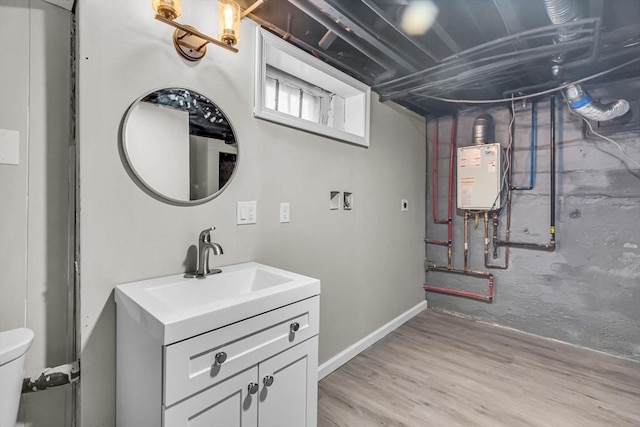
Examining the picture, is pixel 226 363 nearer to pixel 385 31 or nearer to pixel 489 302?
pixel 385 31

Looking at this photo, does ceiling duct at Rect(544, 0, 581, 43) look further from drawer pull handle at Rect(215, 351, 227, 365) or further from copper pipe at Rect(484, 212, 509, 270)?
drawer pull handle at Rect(215, 351, 227, 365)

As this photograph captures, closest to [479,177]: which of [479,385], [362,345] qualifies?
[479,385]

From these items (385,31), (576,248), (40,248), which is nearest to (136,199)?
(40,248)

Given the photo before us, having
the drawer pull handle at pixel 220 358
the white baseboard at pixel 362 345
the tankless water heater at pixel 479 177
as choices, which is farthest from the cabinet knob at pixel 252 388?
the tankless water heater at pixel 479 177

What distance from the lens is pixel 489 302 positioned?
300cm

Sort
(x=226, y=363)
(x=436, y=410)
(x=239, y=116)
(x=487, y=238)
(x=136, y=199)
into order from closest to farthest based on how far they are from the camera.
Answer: (x=226, y=363) < (x=136, y=199) < (x=239, y=116) < (x=436, y=410) < (x=487, y=238)

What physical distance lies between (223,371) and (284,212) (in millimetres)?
996

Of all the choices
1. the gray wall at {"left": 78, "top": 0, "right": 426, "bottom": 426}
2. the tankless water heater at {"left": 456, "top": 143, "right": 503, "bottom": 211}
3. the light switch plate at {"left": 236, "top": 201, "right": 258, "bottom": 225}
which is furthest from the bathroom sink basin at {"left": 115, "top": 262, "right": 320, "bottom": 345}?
the tankless water heater at {"left": 456, "top": 143, "right": 503, "bottom": 211}

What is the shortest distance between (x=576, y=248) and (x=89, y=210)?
343 cm

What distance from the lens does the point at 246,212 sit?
163cm

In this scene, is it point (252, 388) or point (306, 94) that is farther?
point (306, 94)

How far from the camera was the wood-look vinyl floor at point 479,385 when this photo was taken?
168cm

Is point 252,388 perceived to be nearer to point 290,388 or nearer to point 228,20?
point 290,388

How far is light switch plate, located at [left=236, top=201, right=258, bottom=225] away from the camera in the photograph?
62.9 inches
